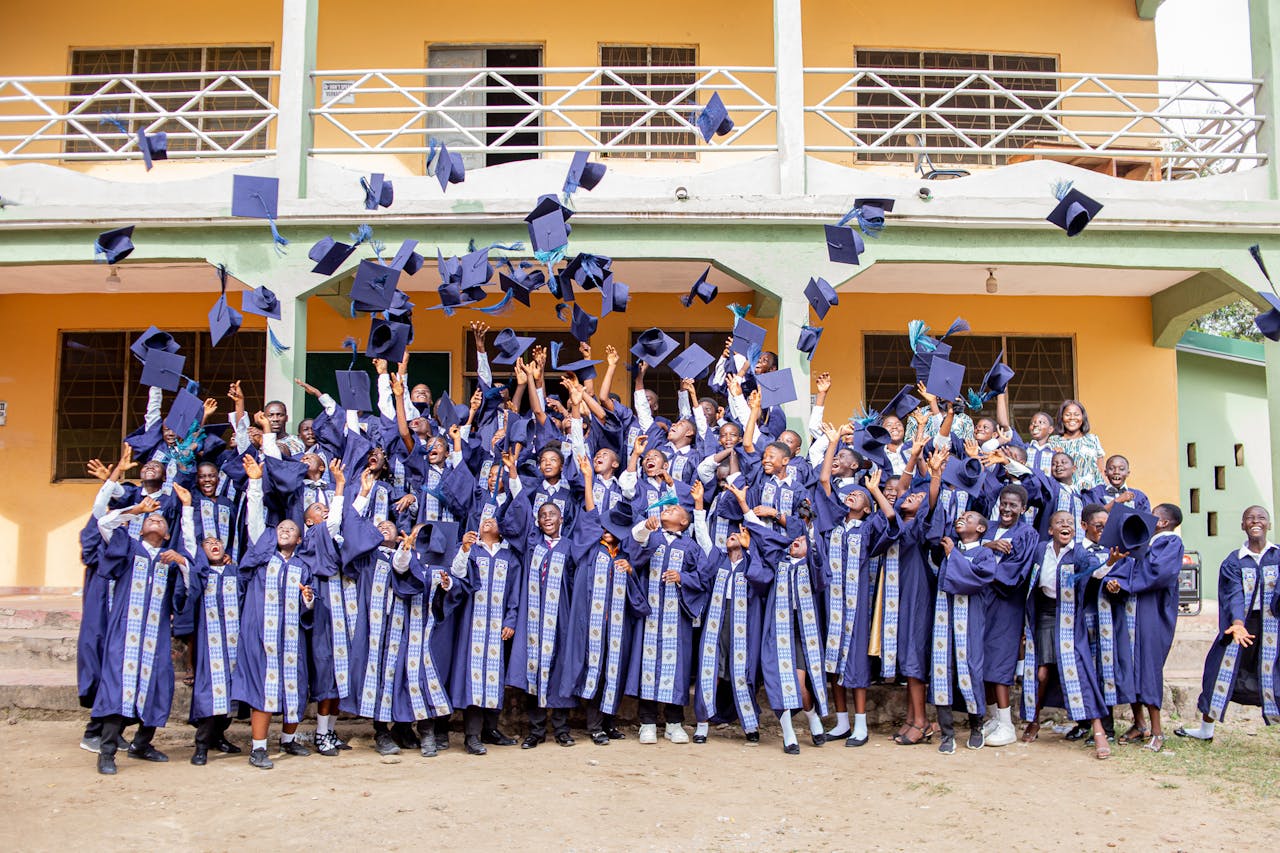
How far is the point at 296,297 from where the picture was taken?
30.8 ft

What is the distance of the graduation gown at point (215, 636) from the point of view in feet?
21.5

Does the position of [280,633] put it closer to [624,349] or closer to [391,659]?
[391,659]

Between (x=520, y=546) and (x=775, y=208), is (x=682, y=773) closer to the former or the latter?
(x=520, y=546)

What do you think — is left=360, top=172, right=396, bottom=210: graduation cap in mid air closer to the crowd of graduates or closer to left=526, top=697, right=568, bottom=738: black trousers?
the crowd of graduates

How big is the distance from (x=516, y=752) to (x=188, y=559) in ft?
7.24

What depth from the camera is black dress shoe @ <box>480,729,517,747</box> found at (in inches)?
281

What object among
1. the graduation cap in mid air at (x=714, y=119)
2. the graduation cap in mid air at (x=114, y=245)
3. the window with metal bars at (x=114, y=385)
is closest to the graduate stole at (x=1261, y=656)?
the graduation cap in mid air at (x=714, y=119)

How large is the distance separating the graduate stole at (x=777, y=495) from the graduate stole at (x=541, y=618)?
1.33 m

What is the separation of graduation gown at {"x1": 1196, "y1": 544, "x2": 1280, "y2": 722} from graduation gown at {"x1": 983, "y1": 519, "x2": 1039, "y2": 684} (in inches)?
43.2

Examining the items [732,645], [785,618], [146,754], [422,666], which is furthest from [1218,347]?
[146,754]

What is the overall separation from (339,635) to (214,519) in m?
1.33

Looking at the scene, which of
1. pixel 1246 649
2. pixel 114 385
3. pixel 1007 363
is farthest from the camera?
pixel 1007 363

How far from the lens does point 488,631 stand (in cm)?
705

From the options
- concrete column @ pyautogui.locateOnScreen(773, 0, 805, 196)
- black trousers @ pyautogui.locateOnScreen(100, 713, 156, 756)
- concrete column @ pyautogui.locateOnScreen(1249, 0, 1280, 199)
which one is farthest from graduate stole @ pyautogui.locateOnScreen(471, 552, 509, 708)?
concrete column @ pyautogui.locateOnScreen(1249, 0, 1280, 199)
